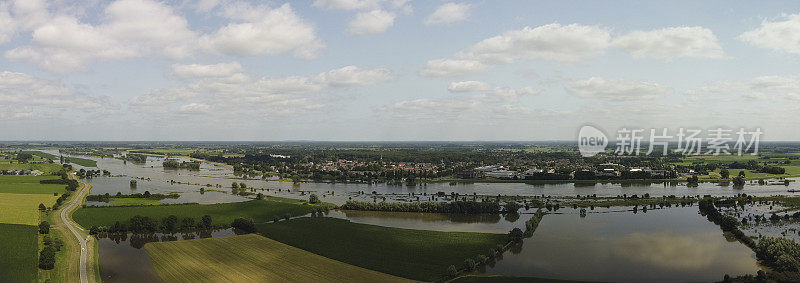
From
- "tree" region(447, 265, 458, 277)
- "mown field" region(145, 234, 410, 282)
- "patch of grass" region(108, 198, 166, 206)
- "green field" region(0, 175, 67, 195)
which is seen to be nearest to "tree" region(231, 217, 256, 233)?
"mown field" region(145, 234, 410, 282)

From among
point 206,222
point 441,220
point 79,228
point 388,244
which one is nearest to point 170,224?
point 206,222

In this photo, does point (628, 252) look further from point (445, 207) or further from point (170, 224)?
point (170, 224)

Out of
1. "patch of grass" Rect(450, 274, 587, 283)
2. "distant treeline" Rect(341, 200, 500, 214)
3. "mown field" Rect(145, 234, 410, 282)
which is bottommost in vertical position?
"mown field" Rect(145, 234, 410, 282)

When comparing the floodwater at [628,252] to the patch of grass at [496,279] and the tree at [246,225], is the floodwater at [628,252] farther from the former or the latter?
the tree at [246,225]

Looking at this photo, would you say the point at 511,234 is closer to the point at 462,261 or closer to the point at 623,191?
the point at 462,261

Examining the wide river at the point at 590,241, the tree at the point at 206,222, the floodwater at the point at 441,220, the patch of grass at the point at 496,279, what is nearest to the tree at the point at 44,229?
the wide river at the point at 590,241

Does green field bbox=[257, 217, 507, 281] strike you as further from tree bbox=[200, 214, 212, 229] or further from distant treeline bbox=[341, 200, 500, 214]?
distant treeline bbox=[341, 200, 500, 214]
